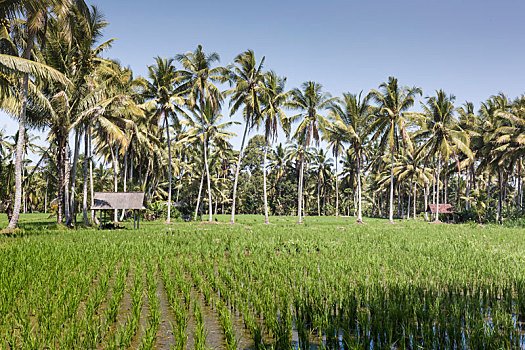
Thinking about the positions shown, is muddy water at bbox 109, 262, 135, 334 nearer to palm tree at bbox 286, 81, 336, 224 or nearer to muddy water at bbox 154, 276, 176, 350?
muddy water at bbox 154, 276, 176, 350

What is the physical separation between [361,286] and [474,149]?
32782 millimetres

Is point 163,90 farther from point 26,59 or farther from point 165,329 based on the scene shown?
point 165,329

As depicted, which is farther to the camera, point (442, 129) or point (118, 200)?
point (442, 129)

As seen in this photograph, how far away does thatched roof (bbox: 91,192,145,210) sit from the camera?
61.6 feet

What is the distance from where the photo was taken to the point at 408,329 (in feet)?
13.3

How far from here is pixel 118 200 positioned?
62.8ft

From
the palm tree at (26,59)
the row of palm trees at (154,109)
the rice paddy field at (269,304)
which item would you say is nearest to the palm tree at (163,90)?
the row of palm trees at (154,109)

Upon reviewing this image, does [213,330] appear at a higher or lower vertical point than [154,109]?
lower

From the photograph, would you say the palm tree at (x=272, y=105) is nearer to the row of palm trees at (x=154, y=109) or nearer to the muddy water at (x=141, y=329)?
the row of palm trees at (x=154, y=109)

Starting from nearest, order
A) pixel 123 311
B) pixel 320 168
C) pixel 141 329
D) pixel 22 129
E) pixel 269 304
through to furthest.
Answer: pixel 141 329 → pixel 269 304 → pixel 123 311 → pixel 22 129 → pixel 320 168

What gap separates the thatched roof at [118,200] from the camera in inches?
739

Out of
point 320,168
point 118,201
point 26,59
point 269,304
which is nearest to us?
point 269,304

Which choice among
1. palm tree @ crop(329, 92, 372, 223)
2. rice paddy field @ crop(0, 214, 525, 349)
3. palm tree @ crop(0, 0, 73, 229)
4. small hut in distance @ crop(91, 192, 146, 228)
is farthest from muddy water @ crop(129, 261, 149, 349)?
palm tree @ crop(329, 92, 372, 223)

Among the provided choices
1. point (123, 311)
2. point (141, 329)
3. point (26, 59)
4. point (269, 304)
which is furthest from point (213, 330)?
point (26, 59)
